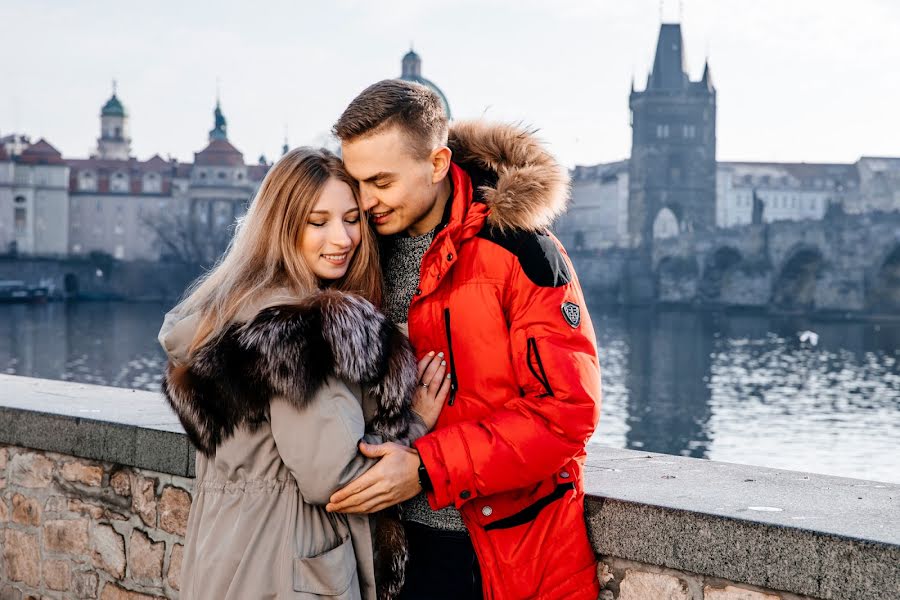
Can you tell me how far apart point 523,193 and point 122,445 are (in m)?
1.35

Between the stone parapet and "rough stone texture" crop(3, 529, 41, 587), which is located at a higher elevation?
the stone parapet

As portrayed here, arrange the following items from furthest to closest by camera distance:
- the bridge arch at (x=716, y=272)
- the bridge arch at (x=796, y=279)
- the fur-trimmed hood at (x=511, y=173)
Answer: the bridge arch at (x=716, y=272)
the bridge arch at (x=796, y=279)
the fur-trimmed hood at (x=511, y=173)

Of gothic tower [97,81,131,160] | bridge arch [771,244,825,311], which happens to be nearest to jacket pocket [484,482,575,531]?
bridge arch [771,244,825,311]

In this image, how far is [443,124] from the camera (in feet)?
6.05

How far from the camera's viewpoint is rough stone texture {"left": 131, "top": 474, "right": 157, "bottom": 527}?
261 cm

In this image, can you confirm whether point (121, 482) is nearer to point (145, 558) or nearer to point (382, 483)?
point (145, 558)

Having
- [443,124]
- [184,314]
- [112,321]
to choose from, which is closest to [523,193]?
[443,124]

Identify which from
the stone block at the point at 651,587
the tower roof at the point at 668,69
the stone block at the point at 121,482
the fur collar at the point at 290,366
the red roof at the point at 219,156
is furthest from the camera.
A: the red roof at the point at 219,156

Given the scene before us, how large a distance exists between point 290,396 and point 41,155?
59.3 m

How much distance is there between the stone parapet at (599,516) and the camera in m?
1.77

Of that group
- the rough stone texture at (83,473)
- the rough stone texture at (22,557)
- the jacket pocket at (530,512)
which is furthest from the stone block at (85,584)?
the jacket pocket at (530,512)

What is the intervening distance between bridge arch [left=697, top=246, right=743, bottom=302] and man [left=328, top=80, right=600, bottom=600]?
45522 mm

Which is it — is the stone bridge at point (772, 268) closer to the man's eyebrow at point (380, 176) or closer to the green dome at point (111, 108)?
the green dome at point (111, 108)

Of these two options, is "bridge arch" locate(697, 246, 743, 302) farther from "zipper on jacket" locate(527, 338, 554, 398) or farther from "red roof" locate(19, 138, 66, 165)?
"zipper on jacket" locate(527, 338, 554, 398)
